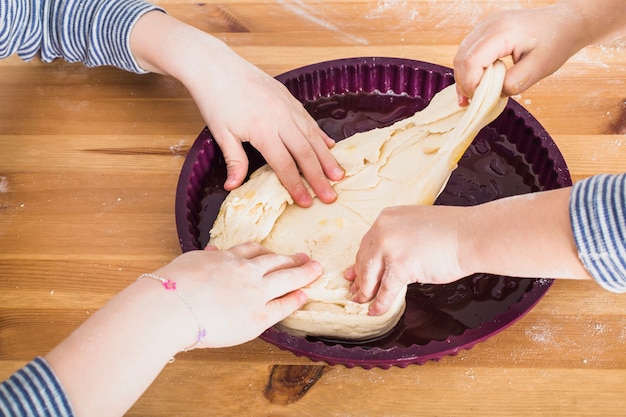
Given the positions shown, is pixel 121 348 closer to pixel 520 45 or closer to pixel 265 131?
pixel 265 131

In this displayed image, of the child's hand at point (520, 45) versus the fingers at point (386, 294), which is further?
the child's hand at point (520, 45)

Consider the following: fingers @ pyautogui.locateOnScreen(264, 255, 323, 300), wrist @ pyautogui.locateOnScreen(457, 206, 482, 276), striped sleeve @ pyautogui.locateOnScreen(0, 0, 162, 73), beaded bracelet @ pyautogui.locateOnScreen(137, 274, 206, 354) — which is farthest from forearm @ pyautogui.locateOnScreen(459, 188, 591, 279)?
striped sleeve @ pyautogui.locateOnScreen(0, 0, 162, 73)

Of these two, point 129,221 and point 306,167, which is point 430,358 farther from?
point 129,221

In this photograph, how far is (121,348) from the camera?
71 cm

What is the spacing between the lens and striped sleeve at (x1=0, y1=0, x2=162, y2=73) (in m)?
1.13

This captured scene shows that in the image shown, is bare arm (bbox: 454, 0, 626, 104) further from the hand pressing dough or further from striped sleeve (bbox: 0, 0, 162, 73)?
striped sleeve (bbox: 0, 0, 162, 73)

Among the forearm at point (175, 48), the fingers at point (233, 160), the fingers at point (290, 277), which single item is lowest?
the fingers at point (290, 277)

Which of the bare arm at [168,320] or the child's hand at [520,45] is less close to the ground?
the child's hand at [520,45]

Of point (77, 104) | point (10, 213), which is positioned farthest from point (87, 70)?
point (10, 213)

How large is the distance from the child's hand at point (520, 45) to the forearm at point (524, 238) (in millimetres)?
250

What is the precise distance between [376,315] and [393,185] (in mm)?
229

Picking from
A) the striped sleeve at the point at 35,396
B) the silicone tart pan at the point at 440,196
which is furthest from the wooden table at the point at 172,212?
the striped sleeve at the point at 35,396

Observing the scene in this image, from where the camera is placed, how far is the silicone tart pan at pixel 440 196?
795 millimetres

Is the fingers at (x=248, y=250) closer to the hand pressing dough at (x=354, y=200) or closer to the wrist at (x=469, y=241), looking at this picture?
the hand pressing dough at (x=354, y=200)
